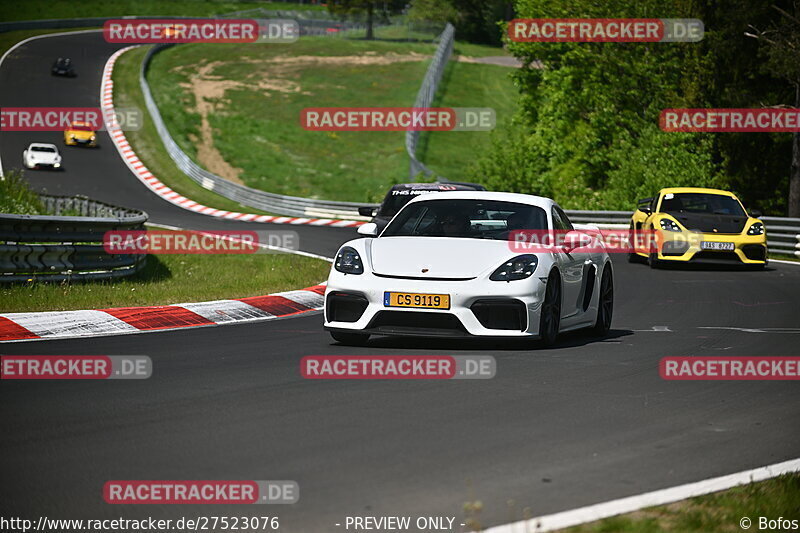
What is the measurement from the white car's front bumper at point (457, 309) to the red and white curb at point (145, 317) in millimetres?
2668

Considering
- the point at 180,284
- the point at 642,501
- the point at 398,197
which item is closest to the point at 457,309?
the point at 642,501

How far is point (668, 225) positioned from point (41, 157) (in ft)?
116

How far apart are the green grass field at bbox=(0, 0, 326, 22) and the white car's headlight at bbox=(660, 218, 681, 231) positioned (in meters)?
84.2

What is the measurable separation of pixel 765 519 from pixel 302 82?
7543 cm

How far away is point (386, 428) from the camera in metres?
6.68

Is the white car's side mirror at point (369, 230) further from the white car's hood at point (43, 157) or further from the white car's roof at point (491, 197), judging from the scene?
the white car's hood at point (43, 157)

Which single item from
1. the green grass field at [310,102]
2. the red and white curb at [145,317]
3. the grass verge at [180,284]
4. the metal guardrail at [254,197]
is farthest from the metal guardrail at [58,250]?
the green grass field at [310,102]

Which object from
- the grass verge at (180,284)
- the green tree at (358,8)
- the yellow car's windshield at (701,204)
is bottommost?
the grass verge at (180,284)

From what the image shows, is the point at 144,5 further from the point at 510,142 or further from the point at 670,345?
the point at 670,345

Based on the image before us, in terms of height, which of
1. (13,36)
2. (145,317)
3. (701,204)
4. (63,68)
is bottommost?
(145,317)

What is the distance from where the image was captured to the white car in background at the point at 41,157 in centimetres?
5116

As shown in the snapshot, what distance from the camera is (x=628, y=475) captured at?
224 inches

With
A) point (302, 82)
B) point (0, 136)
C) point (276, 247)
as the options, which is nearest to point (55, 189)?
point (0, 136)

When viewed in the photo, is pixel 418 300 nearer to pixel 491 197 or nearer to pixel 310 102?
pixel 491 197
